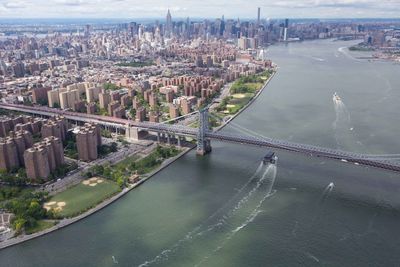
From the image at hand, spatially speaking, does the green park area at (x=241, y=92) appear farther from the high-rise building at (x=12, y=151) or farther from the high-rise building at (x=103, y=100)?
the high-rise building at (x=12, y=151)

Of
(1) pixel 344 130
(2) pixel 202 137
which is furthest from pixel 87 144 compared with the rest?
(1) pixel 344 130

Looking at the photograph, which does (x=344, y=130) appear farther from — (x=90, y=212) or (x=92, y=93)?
(x=92, y=93)

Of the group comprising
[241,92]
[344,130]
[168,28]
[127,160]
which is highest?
[168,28]

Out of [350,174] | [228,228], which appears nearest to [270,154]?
[350,174]

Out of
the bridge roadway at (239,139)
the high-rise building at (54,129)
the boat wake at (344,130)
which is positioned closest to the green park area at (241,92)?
the boat wake at (344,130)

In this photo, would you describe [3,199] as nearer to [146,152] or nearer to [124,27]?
[146,152]

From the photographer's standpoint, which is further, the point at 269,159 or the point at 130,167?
the point at 269,159

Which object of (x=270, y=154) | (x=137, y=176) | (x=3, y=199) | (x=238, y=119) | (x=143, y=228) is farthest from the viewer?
(x=238, y=119)
